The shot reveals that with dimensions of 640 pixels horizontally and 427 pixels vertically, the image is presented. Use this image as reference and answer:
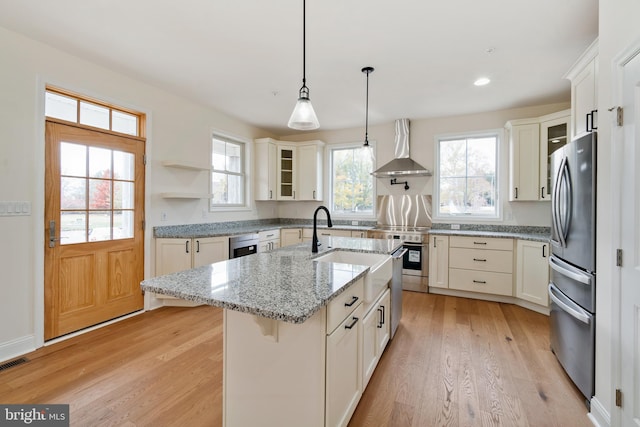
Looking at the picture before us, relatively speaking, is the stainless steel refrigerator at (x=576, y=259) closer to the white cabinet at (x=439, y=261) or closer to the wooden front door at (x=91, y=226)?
the white cabinet at (x=439, y=261)

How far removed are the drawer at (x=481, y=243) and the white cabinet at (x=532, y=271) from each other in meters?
0.12

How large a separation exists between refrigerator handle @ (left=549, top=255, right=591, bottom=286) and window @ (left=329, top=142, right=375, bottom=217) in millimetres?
2875

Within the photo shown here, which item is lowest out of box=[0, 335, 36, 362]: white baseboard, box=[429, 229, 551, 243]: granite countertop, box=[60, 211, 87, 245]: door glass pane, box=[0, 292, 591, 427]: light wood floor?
box=[0, 292, 591, 427]: light wood floor

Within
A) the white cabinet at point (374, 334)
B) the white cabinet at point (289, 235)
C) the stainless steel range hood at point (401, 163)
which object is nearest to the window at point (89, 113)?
the white cabinet at point (289, 235)

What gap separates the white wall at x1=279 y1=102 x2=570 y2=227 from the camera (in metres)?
3.82

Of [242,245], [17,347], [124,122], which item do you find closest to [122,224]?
[124,122]

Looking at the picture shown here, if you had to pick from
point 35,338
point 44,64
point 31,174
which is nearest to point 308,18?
point 44,64

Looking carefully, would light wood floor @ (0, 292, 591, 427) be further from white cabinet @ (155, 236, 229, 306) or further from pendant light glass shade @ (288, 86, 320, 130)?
pendant light glass shade @ (288, 86, 320, 130)

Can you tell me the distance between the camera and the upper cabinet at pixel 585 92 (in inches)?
80.2

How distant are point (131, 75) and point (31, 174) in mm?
1393

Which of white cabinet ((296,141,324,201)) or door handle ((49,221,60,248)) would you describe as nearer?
door handle ((49,221,60,248))

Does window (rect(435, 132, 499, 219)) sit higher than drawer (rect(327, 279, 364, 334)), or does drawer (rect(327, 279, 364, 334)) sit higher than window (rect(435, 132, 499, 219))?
window (rect(435, 132, 499, 219))

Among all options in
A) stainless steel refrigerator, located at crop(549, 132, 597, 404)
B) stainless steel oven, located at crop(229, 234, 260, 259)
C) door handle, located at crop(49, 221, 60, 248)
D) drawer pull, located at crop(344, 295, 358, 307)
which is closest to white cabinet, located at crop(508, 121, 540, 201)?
stainless steel refrigerator, located at crop(549, 132, 597, 404)

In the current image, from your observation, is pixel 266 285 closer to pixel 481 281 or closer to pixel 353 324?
pixel 353 324
